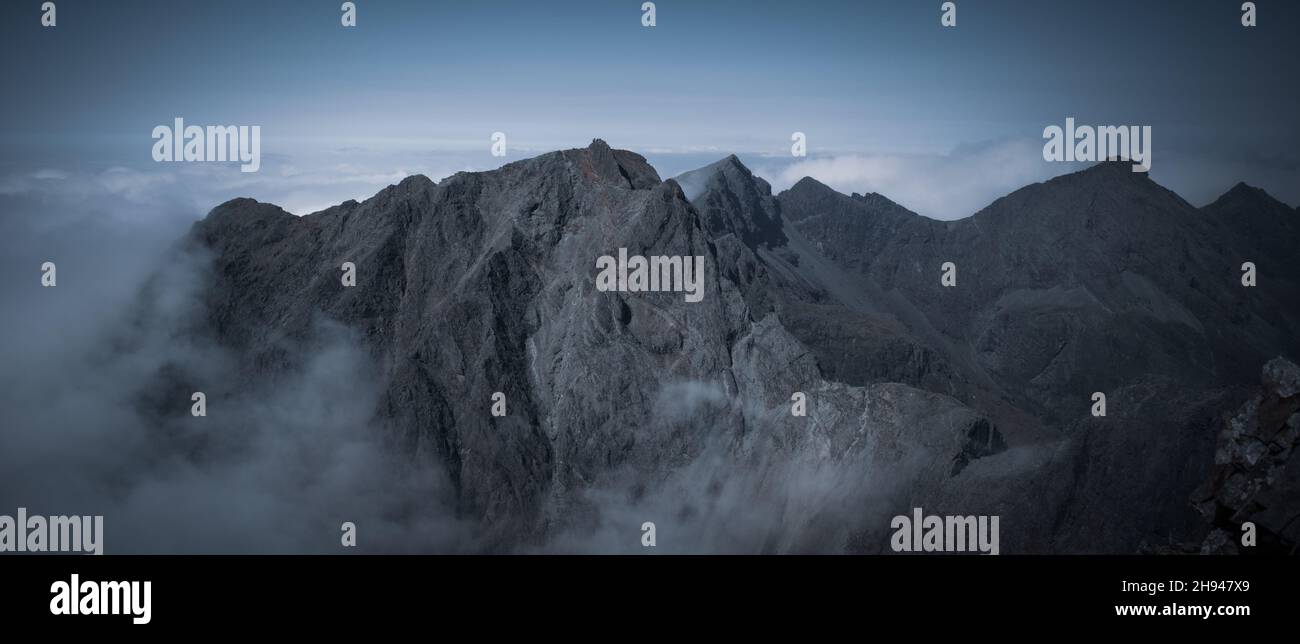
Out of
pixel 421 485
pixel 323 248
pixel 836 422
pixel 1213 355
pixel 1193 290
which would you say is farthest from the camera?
pixel 1193 290

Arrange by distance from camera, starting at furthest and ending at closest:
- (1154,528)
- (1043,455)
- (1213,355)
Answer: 1. (1213,355)
2. (1043,455)
3. (1154,528)

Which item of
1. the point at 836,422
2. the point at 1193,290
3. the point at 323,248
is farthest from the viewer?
the point at 1193,290

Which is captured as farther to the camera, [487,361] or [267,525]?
[487,361]

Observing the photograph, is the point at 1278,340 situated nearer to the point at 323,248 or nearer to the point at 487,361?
the point at 487,361

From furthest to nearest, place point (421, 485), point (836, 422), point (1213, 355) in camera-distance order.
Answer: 1. point (1213, 355)
2. point (421, 485)
3. point (836, 422)

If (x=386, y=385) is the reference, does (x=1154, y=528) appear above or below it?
below

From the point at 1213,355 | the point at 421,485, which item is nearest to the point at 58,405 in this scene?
the point at 421,485

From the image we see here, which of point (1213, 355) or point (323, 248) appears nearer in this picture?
point (323, 248)

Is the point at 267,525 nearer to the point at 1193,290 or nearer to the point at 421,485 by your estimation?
the point at 421,485

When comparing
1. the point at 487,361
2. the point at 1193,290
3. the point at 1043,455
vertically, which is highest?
the point at 1193,290

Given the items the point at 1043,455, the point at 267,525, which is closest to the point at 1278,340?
the point at 1043,455
